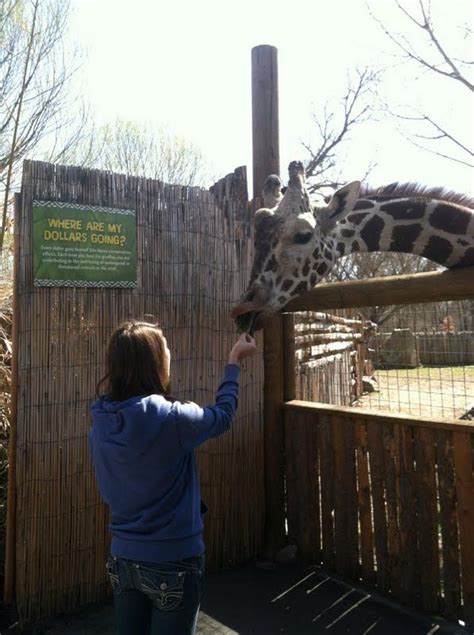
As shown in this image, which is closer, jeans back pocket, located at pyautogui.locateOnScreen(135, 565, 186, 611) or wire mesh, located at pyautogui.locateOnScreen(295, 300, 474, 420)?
jeans back pocket, located at pyautogui.locateOnScreen(135, 565, 186, 611)

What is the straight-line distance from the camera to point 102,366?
161 inches

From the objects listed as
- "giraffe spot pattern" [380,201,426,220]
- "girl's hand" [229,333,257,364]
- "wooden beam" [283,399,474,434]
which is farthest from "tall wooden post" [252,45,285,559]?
"girl's hand" [229,333,257,364]

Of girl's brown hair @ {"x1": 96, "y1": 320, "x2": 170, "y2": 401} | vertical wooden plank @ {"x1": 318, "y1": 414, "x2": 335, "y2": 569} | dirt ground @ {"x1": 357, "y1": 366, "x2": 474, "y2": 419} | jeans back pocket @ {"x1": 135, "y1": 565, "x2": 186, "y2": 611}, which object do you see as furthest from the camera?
dirt ground @ {"x1": 357, "y1": 366, "x2": 474, "y2": 419}

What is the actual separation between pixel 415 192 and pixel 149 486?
290cm

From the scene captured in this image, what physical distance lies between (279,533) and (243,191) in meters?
2.99

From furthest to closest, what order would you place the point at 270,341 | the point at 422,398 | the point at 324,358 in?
the point at 422,398 → the point at 324,358 → the point at 270,341

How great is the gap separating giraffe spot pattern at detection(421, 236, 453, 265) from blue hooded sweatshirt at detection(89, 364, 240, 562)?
89.1 inches

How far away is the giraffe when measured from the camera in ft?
12.1

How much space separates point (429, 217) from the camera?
3.84m

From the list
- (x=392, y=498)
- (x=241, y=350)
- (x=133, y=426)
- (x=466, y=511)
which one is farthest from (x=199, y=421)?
(x=392, y=498)

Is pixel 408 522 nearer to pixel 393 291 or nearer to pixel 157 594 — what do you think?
pixel 393 291

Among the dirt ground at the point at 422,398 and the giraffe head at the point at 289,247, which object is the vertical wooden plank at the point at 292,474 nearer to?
the giraffe head at the point at 289,247

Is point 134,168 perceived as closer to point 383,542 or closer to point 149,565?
point 383,542

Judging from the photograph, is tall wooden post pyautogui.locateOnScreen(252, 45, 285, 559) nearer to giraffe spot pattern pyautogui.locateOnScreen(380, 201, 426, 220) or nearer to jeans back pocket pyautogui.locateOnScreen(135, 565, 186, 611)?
giraffe spot pattern pyautogui.locateOnScreen(380, 201, 426, 220)
